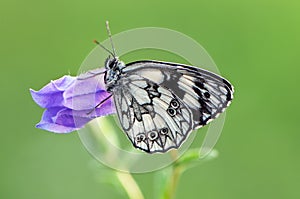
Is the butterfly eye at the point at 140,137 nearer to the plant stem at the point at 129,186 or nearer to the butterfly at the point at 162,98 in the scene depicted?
the butterfly at the point at 162,98

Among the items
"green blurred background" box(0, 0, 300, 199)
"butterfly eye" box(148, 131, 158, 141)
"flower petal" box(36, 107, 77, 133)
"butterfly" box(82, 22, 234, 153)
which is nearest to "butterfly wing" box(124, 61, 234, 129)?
→ "butterfly" box(82, 22, 234, 153)

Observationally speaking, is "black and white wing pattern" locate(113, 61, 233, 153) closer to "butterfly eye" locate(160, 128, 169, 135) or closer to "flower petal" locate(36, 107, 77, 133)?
"butterfly eye" locate(160, 128, 169, 135)

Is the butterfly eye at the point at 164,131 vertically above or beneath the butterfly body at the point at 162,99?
beneath

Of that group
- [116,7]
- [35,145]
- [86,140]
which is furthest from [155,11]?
[86,140]

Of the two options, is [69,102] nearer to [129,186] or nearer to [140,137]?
[140,137]

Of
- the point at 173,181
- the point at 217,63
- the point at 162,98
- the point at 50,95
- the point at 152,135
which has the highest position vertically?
the point at 217,63

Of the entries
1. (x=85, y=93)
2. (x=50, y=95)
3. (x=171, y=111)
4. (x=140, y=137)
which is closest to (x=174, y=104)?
(x=171, y=111)

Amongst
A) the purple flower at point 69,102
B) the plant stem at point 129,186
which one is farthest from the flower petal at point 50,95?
the plant stem at point 129,186
